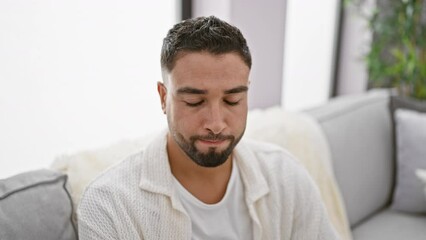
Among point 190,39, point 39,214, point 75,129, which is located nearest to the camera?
point 190,39

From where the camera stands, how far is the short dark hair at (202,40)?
3.50ft

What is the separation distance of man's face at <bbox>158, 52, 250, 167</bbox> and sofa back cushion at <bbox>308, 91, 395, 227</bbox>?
0.88 m

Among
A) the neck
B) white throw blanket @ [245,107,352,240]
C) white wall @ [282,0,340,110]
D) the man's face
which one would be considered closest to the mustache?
the man's face

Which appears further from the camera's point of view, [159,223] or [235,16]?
[235,16]

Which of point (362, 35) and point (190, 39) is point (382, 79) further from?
point (190, 39)

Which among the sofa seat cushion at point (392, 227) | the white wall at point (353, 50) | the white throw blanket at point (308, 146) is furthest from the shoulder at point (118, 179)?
the white wall at point (353, 50)

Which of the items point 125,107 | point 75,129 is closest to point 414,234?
point 125,107

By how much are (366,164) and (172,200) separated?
3.66ft

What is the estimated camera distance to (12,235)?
1107mm

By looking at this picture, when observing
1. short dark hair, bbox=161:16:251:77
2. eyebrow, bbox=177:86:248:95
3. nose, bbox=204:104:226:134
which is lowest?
nose, bbox=204:104:226:134

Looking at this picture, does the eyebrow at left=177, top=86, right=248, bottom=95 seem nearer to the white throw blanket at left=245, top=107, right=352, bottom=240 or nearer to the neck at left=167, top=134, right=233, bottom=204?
the neck at left=167, top=134, right=233, bottom=204

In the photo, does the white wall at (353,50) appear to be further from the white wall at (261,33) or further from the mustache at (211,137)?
the mustache at (211,137)

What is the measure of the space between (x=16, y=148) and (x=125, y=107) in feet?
1.44

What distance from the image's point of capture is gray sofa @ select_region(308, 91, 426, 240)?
1.92m
